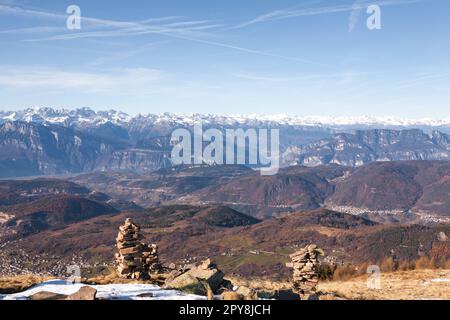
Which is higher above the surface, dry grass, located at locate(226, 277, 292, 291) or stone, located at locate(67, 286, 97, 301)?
stone, located at locate(67, 286, 97, 301)

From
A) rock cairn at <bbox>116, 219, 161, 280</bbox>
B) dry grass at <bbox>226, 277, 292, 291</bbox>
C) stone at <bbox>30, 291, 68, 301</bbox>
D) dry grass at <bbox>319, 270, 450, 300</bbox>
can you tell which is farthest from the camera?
dry grass at <bbox>226, 277, 292, 291</bbox>

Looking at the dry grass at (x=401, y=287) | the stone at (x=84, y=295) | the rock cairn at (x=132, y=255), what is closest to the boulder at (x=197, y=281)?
the rock cairn at (x=132, y=255)

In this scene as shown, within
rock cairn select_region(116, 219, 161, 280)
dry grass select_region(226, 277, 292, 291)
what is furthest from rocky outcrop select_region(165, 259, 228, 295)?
rock cairn select_region(116, 219, 161, 280)

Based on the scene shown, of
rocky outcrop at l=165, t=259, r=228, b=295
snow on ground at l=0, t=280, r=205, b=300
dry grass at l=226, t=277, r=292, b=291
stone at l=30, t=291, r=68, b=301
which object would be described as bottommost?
dry grass at l=226, t=277, r=292, b=291

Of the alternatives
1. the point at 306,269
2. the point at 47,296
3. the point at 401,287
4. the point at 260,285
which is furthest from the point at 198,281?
the point at 401,287

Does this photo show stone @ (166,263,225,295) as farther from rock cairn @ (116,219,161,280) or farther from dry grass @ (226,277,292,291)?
rock cairn @ (116,219,161,280)

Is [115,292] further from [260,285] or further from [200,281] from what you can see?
[260,285]
